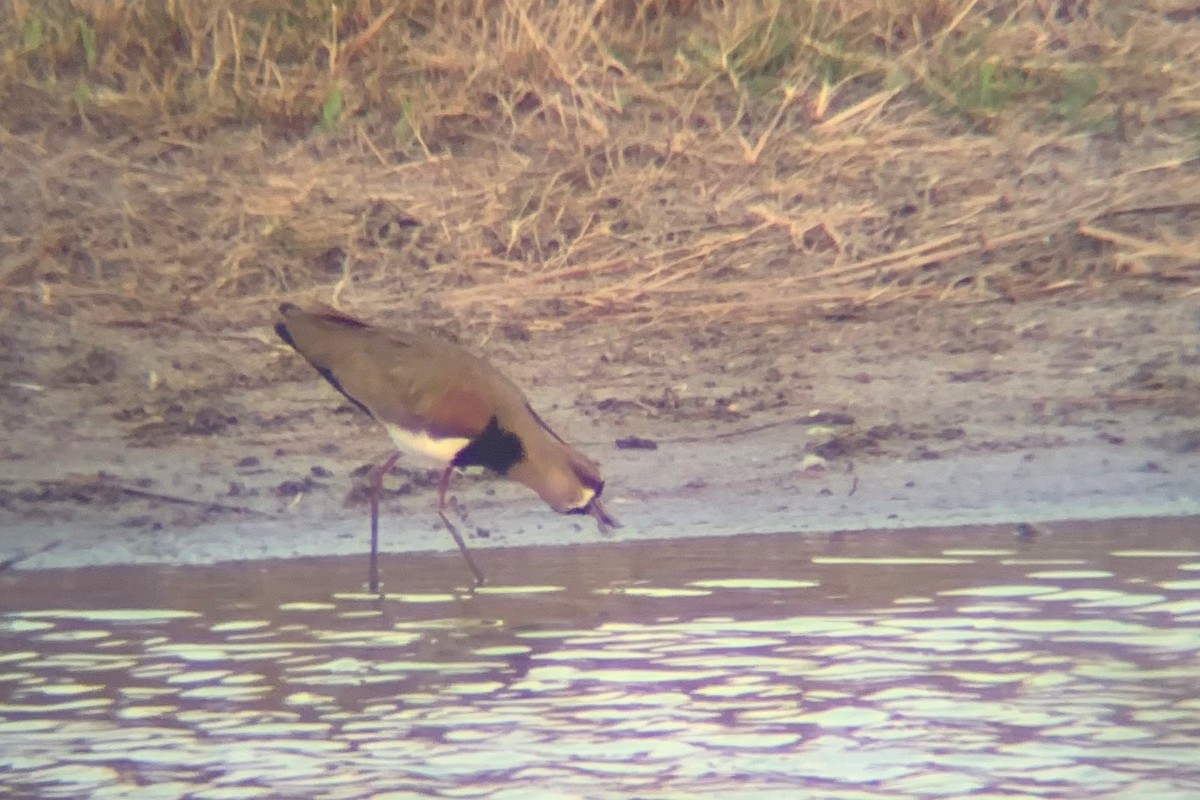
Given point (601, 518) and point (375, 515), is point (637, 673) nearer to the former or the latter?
point (601, 518)

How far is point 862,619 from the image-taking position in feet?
17.7

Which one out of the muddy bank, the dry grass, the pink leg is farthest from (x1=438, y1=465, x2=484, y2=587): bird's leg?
the dry grass

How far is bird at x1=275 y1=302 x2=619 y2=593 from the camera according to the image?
6.29 metres

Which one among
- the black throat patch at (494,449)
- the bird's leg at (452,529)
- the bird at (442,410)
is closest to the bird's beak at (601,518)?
the bird at (442,410)

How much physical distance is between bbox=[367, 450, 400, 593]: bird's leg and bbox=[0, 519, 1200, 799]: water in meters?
0.07

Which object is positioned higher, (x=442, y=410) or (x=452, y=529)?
(x=442, y=410)

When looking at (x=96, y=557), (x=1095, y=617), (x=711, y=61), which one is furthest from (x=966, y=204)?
(x=96, y=557)

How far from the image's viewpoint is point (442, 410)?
Result: 631 centimetres

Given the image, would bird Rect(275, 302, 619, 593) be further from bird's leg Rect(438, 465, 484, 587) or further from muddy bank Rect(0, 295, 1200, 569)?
muddy bank Rect(0, 295, 1200, 569)

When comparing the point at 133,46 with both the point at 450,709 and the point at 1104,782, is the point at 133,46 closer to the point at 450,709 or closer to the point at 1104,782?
the point at 450,709

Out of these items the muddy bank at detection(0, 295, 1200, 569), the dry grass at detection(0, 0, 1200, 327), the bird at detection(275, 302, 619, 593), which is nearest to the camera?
the bird at detection(275, 302, 619, 593)

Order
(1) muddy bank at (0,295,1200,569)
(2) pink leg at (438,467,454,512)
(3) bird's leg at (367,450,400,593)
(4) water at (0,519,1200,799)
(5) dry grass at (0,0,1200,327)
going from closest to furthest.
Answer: (4) water at (0,519,1200,799) → (3) bird's leg at (367,450,400,593) → (2) pink leg at (438,467,454,512) → (1) muddy bank at (0,295,1200,569) → (5) dry grass at (0,0,1200,327)

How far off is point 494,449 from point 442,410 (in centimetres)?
18

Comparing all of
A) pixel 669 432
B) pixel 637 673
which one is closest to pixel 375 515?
pixel 669 432
